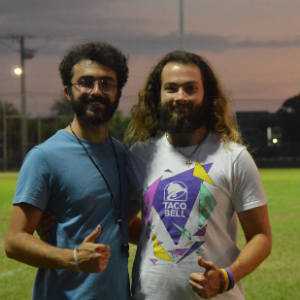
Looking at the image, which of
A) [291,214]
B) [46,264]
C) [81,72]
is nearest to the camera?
[46,264]

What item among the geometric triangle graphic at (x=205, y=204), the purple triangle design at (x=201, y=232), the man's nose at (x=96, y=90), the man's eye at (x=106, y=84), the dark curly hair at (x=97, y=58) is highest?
the dark curly hair at (x=97, y=58)

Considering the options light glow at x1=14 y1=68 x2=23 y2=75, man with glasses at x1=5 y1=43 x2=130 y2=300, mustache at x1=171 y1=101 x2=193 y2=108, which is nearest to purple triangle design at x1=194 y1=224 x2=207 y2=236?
man with glasses at x1=5 y1=43 x2=130 y2=300

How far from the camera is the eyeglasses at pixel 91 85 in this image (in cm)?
259

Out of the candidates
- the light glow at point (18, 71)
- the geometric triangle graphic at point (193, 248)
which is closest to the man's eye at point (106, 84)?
the geometric triangle graphic at point (193, 248)

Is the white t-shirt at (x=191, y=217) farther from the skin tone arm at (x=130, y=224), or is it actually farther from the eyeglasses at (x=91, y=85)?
the eyeglasses at (x=91, y=85)

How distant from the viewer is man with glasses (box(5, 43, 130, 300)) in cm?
230

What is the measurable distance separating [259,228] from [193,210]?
344mm

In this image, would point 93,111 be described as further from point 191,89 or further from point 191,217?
point 191,217

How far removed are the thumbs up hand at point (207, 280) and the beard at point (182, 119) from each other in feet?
2.35

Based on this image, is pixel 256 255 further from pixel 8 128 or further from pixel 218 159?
pixel 8 128

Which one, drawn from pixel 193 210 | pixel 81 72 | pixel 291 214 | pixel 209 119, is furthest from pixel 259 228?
pixel 291 214

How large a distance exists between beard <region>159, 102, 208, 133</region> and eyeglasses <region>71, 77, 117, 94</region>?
1.01ft

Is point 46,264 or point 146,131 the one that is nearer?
point 46,264

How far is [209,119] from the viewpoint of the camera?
2768mm
